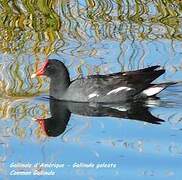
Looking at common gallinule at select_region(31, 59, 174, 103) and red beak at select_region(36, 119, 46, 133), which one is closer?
red beak at select_region(36, 119, 46, 133)

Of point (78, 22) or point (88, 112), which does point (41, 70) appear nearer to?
point (88, 112)

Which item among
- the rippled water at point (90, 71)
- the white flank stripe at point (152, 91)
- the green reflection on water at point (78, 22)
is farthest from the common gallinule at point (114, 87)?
the green reflection on water at point (78, 22)

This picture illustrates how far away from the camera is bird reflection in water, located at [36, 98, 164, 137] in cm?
1019

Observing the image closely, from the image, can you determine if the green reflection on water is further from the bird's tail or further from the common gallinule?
the bird's tail

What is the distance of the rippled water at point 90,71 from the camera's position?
8.98 m

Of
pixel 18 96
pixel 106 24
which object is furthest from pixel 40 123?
pixel 106 24

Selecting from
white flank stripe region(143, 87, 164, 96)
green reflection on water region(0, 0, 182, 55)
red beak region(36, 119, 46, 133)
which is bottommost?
red beak region(36, 119, 46, 133)

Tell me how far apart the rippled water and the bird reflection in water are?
0.09m

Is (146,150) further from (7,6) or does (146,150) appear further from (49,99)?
(7,6)

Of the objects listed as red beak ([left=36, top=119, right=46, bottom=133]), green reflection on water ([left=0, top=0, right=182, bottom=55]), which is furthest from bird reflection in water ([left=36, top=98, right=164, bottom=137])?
green reflection on water ([left=0, top=0, right=182, bottom=55])

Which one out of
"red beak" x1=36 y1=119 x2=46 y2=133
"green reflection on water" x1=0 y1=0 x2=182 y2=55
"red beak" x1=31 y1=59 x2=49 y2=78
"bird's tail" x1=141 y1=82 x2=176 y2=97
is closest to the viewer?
"red beak" x1=36 y1=119 x2=46 y2=133

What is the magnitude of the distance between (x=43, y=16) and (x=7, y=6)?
703mm

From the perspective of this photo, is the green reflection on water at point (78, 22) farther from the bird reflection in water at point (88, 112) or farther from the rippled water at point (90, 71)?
the bird reflection in water at point (88, 112)

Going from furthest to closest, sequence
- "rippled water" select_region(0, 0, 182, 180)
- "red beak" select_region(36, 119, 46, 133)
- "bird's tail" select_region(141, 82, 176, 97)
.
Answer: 1. "bird's tail" select_region(141, 82, 176, 97)
2. "red beak" select_region(36, 119, 46, 133)
3. "rippled water" select_region(0, 0, 182, 180)
